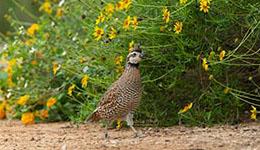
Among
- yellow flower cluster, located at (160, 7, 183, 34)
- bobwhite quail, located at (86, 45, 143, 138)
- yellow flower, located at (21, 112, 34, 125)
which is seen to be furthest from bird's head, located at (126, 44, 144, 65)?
yellow flower, located at (21, 112, 34, 125)

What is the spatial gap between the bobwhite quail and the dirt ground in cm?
21

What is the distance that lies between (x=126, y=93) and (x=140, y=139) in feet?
1.15

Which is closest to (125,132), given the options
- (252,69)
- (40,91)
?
(252,69)

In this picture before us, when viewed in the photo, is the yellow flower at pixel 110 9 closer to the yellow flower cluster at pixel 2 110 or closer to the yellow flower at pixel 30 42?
the yellow flower at pixel 30 42

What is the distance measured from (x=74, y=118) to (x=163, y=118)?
3.40ft

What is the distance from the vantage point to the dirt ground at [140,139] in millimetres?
5363

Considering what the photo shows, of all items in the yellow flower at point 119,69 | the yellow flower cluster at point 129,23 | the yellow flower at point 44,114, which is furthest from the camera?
the yellow flower at point 44,114

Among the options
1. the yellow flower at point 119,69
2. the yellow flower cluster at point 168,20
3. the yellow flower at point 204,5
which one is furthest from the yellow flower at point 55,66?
the yellow flower at point 204,5

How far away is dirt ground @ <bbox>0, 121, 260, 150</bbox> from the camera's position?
5363mm

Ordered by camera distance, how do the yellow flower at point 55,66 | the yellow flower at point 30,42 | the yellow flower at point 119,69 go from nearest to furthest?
the yellow flower at point 119,69, the yellow flower at point 55,66, the yellow flower at point 30,42

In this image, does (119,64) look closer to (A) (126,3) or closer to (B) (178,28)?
(A) (126,3)

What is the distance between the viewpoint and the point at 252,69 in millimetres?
6215

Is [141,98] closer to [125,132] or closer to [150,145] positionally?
[125,132]

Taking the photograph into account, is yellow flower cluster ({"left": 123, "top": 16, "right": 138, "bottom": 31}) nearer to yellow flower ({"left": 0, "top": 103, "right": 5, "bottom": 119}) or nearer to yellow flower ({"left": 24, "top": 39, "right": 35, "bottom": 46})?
yellow flower ({"left": 24, "top": 39, "right": 35, "bottom": 46})
